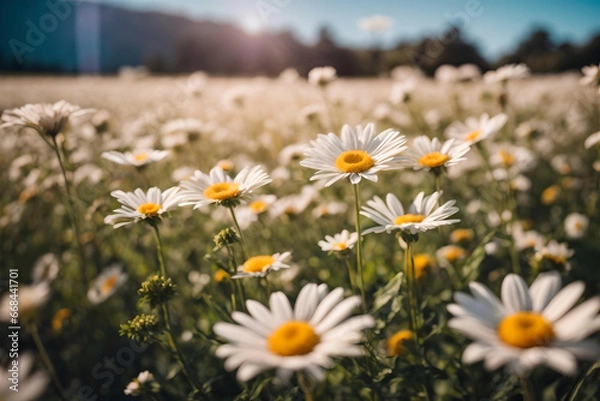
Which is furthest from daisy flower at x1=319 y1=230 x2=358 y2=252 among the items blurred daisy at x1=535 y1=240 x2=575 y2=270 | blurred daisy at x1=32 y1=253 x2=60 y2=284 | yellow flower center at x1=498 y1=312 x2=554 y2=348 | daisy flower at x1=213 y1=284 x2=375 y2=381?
blurred daisy at x1=32 y1=253 x2=60 y2=284

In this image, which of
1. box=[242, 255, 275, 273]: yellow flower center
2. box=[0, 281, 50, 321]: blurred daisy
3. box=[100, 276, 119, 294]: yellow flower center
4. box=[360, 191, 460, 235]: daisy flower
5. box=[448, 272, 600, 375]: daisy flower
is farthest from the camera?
box=[100, 276, 119, 294]: yellow flower center

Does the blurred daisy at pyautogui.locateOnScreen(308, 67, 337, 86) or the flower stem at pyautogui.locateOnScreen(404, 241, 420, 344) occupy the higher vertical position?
the blurred daisy at pyautogui.locateOnScreen(308, 67, 337, 86)

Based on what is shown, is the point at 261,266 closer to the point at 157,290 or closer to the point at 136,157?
the point at 157,290

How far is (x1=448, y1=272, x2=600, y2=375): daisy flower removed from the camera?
0.95 meters

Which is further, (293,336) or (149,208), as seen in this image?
(149,208)

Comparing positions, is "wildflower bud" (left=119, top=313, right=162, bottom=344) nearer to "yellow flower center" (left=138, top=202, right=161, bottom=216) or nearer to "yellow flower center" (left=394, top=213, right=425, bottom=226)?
"yellow flower center" (left=138, top=202, right=161, bottom=216)

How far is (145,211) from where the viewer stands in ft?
5.93

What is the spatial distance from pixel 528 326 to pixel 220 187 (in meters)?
1.23

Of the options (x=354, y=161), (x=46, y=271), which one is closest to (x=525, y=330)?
(x=354, y=161)

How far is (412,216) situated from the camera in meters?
1.69

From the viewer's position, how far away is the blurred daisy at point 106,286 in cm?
294

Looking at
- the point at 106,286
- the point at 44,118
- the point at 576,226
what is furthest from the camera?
the point at 576,226

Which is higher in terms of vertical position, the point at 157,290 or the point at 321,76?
the point at 321,76

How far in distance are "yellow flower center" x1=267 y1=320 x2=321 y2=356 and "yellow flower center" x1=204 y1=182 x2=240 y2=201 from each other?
696 mm
